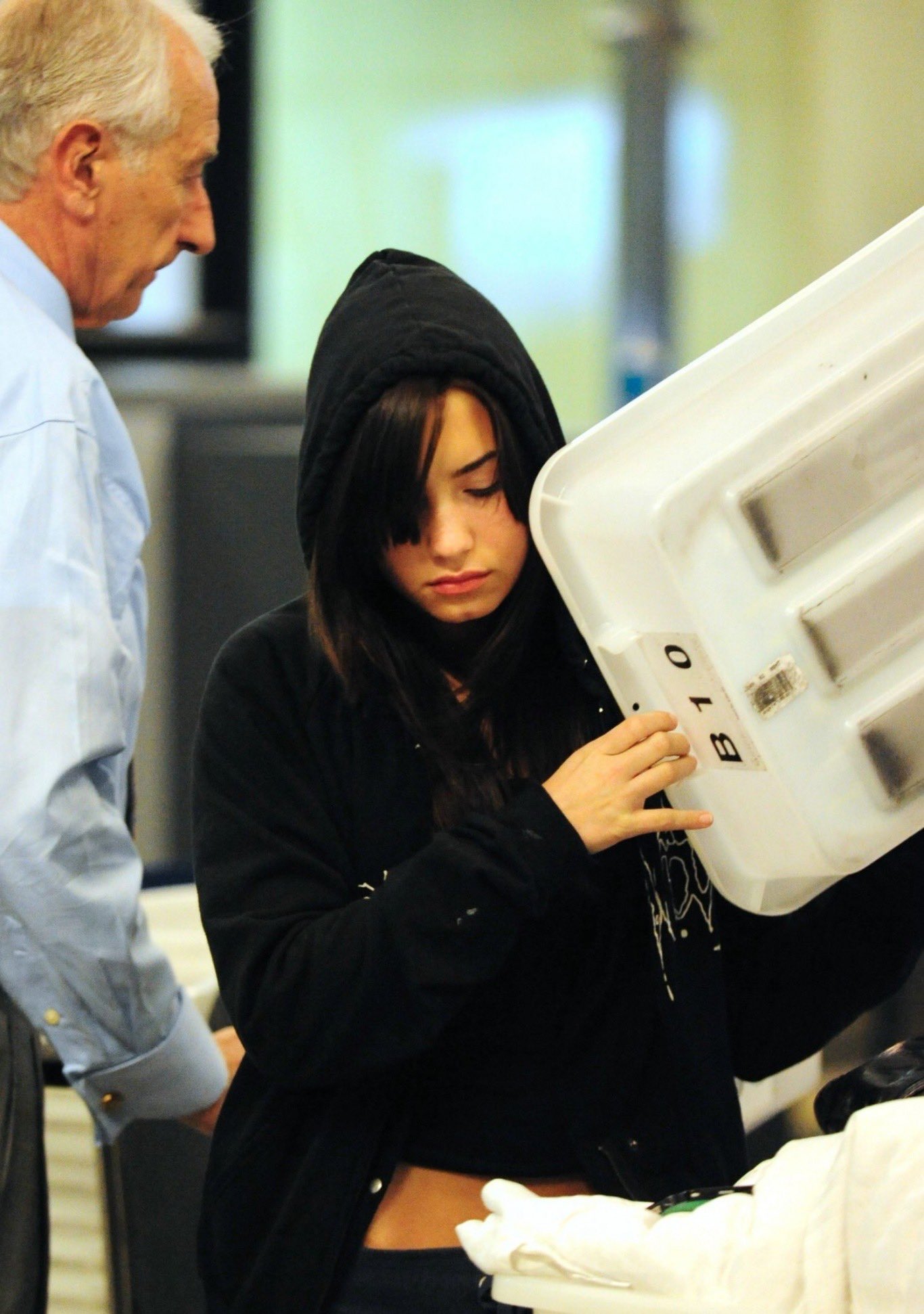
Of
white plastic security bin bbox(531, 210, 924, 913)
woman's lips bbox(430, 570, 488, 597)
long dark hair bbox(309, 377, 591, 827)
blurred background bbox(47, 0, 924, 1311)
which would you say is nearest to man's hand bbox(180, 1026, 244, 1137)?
long dark hair bbox(309, 377, 591, 827)

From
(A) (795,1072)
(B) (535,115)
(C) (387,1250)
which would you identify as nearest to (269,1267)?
(C) (387,1250)

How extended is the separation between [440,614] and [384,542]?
6cm

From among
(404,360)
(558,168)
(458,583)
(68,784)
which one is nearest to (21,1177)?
(68,784)

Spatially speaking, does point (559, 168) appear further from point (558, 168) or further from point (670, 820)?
point (670, 820)

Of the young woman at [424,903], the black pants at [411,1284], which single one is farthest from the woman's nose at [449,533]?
the black pants at [411,1284]

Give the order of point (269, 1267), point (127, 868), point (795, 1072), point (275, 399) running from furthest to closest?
point (275, 399) → point (795, 1072) → point (127, 868) → point (269, 1267)

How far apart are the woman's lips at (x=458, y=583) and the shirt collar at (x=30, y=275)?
50cm

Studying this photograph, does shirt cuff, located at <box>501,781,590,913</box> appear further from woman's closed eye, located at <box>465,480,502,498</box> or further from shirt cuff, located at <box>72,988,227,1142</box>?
shirt cuff, located at <box>72,988,227,1142</box>

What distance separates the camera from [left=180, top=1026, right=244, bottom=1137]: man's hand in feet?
4.46

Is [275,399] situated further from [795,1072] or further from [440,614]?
[440,614]

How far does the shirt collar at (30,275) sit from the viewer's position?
1351 millimetres

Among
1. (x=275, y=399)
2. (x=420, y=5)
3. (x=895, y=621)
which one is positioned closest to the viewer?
(x=895, y=621)

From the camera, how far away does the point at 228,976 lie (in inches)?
39.5

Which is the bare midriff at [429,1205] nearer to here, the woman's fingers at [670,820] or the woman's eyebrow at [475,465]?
the woman's fingers at [670,820]
